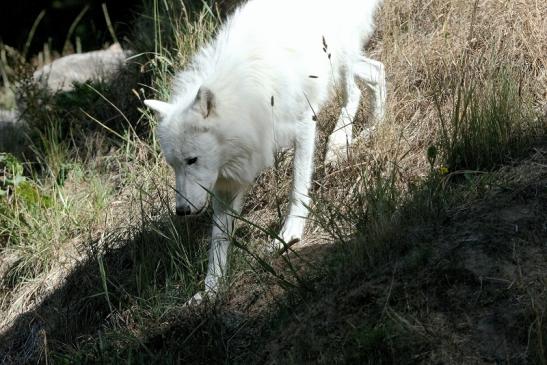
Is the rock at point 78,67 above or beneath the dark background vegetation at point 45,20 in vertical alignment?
Result: above

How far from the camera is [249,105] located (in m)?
4.82

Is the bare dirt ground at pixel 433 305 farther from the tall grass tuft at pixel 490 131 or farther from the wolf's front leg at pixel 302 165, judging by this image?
the wolf's front leg at pixel 302 165

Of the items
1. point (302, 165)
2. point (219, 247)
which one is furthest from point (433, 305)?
point (302, 165)

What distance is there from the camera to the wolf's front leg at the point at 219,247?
4.57 meters

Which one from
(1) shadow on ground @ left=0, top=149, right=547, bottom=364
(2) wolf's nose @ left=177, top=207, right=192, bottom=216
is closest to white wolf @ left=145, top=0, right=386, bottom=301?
(2) wolf's nose @ left=177, top=207, right=192, bottom=216

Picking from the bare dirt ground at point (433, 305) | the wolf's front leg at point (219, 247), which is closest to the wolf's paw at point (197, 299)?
the wolf's front leg at point (219, 247)

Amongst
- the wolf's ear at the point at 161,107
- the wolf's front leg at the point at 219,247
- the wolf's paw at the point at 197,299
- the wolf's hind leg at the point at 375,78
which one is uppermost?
the wolf's ear at the point at 161,107

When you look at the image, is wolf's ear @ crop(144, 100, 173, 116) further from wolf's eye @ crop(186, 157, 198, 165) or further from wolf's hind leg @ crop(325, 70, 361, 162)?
wolf's hind leg @ crop(325, 70, 361, 162)

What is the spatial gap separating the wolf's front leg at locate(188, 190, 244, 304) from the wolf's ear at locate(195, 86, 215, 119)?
0.46 metres

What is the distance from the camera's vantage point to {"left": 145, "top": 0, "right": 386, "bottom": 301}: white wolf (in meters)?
4.61

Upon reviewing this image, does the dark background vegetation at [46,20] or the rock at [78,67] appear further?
the dark background vegetation at [46,20]

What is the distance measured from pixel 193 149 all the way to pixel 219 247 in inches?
23.1

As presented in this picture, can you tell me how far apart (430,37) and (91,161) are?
279 cm

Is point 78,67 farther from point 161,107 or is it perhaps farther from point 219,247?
point 219,247
